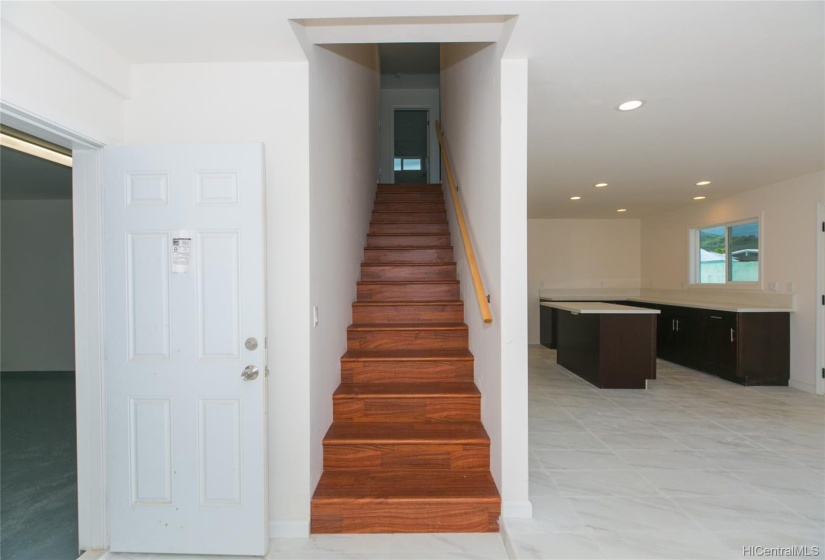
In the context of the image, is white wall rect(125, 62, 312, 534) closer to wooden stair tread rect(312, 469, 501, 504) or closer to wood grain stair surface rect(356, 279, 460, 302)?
wooden stair tread rect(312, 469, 501, 504)

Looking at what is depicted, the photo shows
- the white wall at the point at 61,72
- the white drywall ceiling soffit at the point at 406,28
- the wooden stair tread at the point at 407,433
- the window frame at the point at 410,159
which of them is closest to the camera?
the white wall at the point at 61,72

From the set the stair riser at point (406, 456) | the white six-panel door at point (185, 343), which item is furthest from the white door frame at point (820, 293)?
the white six-panel door at point (185, 343)

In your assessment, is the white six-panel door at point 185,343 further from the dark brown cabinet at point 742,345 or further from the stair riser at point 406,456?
the dark brown cabinet at point 742,345

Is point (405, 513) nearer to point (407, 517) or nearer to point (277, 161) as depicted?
point (407, 517)

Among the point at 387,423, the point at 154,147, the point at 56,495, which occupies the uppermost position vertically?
the point at 154,147

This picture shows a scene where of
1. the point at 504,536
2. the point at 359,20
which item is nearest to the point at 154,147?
the point at 359,20

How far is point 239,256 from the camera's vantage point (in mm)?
1877

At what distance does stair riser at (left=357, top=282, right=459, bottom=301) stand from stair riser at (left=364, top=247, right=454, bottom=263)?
49 cm

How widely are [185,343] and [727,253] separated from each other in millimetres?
6904

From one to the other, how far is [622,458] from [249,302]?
2.74 metres

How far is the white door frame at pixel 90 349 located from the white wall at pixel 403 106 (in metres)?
5.08

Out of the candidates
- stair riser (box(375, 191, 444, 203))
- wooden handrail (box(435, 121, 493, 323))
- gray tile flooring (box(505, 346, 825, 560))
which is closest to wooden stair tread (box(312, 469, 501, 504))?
gray tile flooring (box(505, 346, 825, 560))

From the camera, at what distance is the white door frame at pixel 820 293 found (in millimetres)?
4199

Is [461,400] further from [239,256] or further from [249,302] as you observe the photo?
[239,256]
